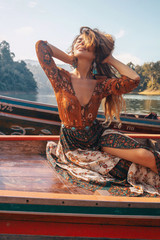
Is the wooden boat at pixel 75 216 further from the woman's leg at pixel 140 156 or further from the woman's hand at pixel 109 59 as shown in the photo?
the woman's hand at pixel 109 59

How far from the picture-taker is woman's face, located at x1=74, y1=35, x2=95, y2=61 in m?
2.43

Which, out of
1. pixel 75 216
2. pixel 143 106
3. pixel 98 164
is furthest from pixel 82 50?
pixel 143 106

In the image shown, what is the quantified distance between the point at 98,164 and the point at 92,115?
518 millimetres

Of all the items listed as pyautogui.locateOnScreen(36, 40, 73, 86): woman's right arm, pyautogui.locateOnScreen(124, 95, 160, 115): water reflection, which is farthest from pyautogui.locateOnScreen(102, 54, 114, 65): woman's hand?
pyautogui.locateOnScreen(124, 95, 160, 115): water reflection

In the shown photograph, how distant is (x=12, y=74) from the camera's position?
7706cm

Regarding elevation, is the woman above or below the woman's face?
below

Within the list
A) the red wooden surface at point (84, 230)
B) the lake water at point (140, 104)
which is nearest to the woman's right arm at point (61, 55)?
the red wooden surface at point (84, 230)

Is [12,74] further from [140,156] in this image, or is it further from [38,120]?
[140,156]

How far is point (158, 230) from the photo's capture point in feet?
6.07

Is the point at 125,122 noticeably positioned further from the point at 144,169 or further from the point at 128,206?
the point at 128,206

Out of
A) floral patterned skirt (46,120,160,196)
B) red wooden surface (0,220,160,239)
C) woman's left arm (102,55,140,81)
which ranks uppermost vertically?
woman's left arm (102,55,140,81)

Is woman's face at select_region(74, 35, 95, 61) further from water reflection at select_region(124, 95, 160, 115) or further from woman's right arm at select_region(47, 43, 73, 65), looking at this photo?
water reflection at select_region(124, 95, 160, 115)

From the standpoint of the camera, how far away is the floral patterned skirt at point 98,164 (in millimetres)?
2213

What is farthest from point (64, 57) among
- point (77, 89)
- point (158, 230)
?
point (158, 230)
